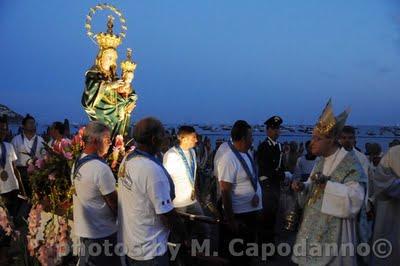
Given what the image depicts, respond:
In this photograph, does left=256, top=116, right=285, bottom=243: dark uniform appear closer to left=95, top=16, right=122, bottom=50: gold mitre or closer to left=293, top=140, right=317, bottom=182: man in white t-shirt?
left=293, top=140, right=317, bottom=182: man in white t-shirt

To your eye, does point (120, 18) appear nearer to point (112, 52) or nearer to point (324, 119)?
point (112, 52)

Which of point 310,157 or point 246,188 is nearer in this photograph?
point 246,188

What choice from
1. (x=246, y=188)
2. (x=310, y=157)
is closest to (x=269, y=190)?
(x=310, y=157)

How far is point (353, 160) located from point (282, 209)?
6.44m

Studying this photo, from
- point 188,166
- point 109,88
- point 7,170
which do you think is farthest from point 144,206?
point 7,170

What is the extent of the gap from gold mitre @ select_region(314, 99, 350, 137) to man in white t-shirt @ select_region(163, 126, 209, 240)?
2471 mm

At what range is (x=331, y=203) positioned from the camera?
14.2 feet

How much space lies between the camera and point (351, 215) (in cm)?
430

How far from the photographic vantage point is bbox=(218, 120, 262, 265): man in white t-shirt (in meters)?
5.75

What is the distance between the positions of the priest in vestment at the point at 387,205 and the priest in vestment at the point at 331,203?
1157 mm

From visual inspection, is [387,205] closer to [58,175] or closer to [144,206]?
[144,206]

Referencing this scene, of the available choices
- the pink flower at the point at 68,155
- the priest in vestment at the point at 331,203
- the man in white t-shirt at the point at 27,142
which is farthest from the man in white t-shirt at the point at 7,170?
the priest in vestment at the point at 331,203

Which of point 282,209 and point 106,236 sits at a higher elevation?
point 106,236

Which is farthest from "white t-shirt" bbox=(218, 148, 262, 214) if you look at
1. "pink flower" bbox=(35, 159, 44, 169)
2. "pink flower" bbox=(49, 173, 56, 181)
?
"pink flower" bbox=(35, 159, 44, 169)
